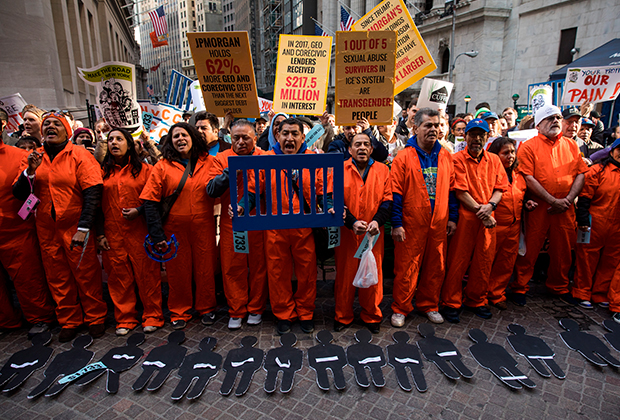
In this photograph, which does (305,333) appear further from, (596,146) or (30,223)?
(596,146)

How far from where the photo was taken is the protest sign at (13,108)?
6.64 metres

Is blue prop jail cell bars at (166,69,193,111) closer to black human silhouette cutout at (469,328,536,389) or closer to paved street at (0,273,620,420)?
paved street at (0,273,620,420)

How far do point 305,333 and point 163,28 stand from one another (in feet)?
89.8

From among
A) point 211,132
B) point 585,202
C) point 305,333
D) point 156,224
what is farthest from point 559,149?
point 156,224

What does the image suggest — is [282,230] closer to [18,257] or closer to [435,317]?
[435,317]

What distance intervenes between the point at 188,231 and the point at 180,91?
21.2ft

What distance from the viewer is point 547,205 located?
13.5ft

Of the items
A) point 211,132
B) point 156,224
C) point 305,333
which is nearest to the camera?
point 156,224

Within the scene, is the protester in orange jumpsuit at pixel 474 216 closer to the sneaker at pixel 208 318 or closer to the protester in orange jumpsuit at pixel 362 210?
the protester in orange jumpsuit at pixel 362 210

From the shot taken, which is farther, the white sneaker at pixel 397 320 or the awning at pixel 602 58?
the awning at pixel 602 58

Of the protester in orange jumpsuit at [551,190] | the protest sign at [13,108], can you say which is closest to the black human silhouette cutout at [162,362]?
the protester in orange jumpsuit at [551,190]

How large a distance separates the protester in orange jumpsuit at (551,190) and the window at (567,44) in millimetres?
19459

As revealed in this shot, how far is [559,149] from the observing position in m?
4.11

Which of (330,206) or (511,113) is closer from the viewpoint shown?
(330,206)
